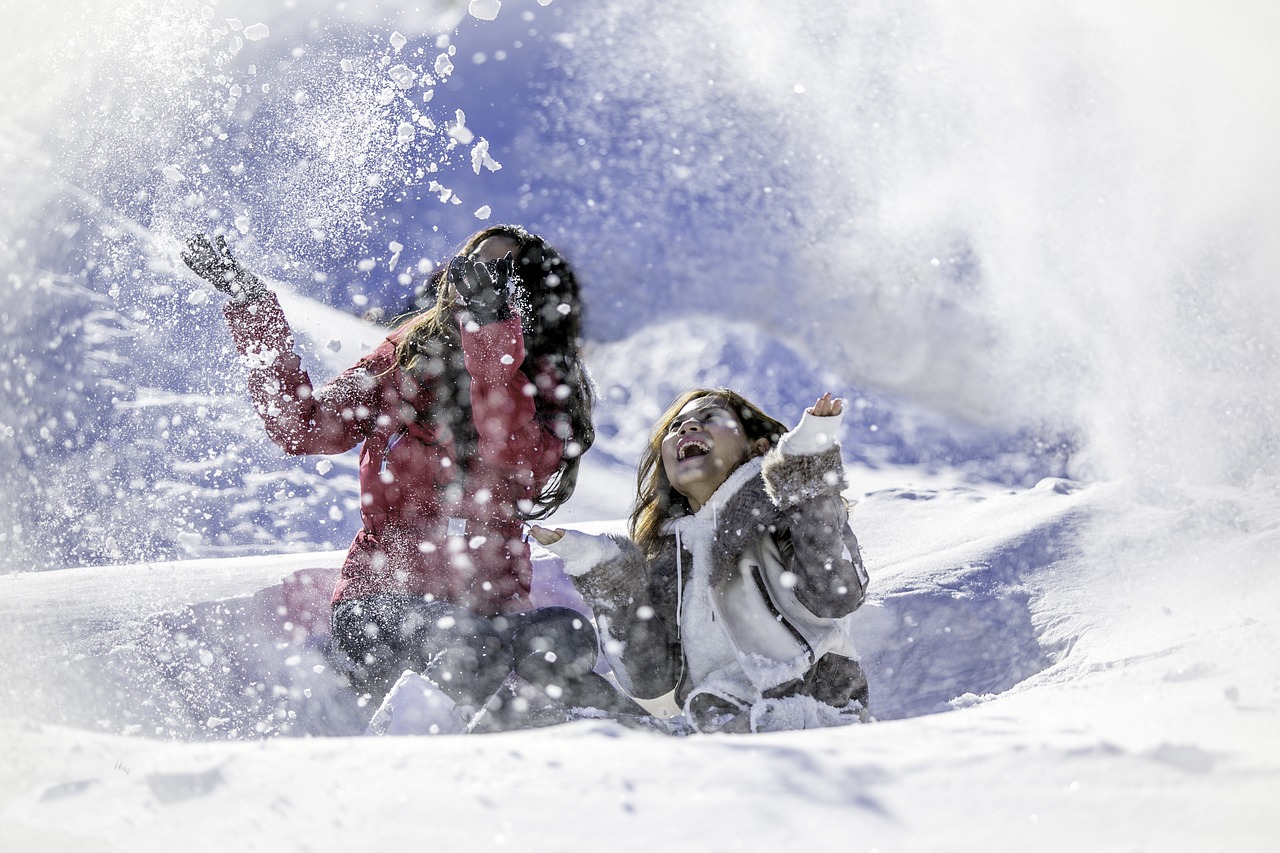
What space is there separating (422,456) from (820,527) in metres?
1.03

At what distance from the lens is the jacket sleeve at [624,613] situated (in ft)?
7.98

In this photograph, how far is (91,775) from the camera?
1.26 meters

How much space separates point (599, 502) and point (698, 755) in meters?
4.37

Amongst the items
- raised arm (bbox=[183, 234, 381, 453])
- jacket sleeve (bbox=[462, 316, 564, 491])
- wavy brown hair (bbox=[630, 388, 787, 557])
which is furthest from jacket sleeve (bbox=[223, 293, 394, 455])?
wavy brown hair (bbox=[630, 388, 787, 557])

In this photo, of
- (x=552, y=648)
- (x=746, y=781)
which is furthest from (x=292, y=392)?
(x=746, y=781)

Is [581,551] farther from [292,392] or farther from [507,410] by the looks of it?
[292,392]

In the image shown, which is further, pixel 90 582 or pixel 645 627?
pixel 90 582

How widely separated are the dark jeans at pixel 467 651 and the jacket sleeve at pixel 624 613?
0.28ft

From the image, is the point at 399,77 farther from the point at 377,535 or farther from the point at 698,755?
the point at 698,755

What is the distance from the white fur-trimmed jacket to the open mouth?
0.11 meters

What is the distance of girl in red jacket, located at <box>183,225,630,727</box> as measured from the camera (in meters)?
2.33

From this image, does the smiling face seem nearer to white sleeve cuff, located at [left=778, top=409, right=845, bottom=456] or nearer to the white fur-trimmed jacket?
the white fur-trimmed jacket

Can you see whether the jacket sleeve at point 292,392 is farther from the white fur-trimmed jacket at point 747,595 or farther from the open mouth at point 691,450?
the open mouth at point 691,450

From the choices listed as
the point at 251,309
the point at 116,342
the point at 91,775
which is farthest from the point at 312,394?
the point at 116,342
